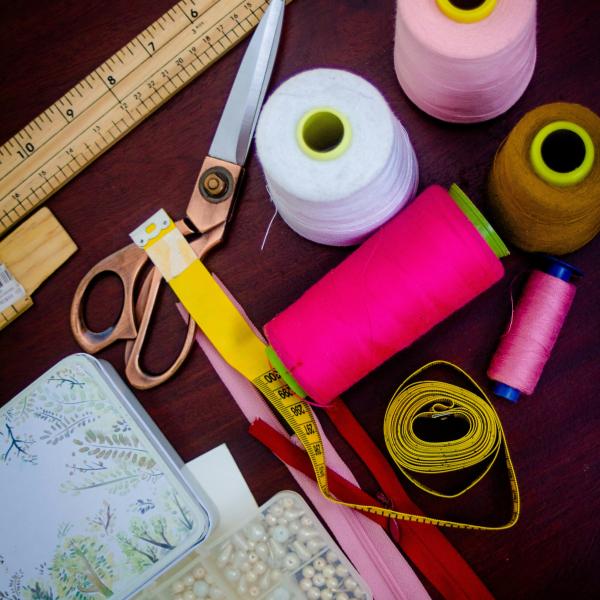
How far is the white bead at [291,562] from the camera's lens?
905mm

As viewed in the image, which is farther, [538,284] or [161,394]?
[161,394]

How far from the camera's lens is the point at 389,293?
0.76m

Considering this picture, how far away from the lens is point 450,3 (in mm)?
710

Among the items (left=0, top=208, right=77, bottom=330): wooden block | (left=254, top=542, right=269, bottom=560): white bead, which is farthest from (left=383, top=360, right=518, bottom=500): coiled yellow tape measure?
(left=0, top=208, right=77, bottom=330): wooden block

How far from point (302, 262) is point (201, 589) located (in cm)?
51

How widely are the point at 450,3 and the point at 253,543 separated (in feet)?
2.54

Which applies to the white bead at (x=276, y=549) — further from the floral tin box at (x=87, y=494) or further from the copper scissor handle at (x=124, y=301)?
the copper scissor handle at (x=124, y=301)

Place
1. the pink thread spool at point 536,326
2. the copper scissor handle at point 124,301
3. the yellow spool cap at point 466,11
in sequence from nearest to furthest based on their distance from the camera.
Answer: the yellow spool cap at point 466,11 < the pink thread spool at point 536,326 < the copper scissor handle at point 124,301

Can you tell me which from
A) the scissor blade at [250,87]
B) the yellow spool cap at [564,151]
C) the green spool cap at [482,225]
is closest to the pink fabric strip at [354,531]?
the scissor blade at [250,87]

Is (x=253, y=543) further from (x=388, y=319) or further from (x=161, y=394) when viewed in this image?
(x=388, y=319)

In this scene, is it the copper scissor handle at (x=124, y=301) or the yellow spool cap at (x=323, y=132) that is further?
the copper scissor handle at (x=124, y=301)

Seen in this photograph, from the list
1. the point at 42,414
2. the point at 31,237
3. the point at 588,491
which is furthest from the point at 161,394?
the point at 588,491

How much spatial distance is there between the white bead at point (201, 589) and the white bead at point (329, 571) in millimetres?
178

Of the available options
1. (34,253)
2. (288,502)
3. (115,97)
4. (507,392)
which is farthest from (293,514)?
(115,97)
